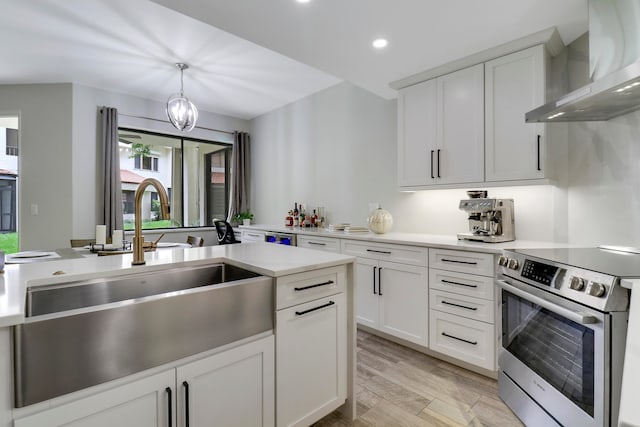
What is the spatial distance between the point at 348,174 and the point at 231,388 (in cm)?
300

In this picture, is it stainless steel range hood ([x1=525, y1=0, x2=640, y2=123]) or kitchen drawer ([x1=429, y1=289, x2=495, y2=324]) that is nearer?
stainless steel range hood ([x1=525, y1=0, x2=640, y2=123])

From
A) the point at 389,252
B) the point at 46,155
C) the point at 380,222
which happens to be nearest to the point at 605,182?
the point at 389,252

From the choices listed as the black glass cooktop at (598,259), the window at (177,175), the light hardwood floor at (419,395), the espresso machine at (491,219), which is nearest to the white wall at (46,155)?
the window at (177,175)

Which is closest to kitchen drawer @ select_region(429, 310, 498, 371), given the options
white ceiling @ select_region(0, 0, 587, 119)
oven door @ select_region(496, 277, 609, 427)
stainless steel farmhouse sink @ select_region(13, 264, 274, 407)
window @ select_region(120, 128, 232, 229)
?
oven door @ select_region(496, 277, 609, 427)

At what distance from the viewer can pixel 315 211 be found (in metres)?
4.31

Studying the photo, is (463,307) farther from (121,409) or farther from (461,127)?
(121,409)

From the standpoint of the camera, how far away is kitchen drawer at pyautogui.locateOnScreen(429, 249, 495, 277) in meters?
2.12

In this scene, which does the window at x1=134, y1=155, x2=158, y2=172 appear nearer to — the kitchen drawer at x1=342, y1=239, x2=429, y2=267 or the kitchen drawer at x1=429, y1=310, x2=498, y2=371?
the kitchen drawer at x1=342, y1=239, x2=429, y2=267

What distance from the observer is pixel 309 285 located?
153 centimetres

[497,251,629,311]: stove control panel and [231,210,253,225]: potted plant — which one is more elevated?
[231,210,253,225]: potted plant

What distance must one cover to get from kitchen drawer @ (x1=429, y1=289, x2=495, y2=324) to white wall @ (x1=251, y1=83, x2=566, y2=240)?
75 cm

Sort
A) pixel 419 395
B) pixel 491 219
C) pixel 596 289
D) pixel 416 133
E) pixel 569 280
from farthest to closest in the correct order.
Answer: pixel 416 133 < pixel 491 219 < pixel 419 395 < pixel 569 280 < pixel 596 289

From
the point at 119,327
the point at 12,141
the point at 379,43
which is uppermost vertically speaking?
the point at 379,43

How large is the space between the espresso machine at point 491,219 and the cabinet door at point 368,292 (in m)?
0.84
